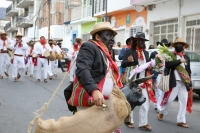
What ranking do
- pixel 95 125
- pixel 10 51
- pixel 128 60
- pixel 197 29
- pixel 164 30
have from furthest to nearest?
pixel 164 30
pixel 197 29
pixel 10 51
pixel 128 60
pixel 95 125

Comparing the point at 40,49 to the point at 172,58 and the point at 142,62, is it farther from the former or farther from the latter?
the point at 142,62

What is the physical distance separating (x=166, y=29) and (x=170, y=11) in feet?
4.53

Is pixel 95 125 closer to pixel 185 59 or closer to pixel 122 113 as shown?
pixel 122 113

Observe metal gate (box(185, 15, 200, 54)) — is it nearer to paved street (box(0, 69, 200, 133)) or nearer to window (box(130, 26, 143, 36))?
window (box(130, 26, 143, 36))

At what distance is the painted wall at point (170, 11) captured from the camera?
19.4 m

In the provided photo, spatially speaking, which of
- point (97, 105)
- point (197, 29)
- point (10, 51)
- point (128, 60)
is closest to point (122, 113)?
point (97, 105)

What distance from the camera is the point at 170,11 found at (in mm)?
21375

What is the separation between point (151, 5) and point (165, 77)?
16178 mm

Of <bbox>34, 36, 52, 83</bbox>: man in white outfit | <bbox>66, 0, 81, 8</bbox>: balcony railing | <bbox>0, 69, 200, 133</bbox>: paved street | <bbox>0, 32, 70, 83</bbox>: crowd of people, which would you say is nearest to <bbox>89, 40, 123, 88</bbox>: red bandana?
<bbox>0, 69, 200, 133</bbox>: paved street

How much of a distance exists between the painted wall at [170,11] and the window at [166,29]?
1.05 ft

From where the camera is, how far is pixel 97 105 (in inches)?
139

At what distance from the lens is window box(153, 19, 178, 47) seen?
846 inches

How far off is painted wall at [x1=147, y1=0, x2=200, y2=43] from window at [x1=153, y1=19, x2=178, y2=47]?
32 cm

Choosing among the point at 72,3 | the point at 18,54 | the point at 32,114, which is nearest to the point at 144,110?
the point at 32,114
